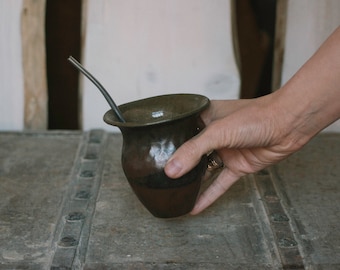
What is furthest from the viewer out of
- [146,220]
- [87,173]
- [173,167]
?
[87,173]

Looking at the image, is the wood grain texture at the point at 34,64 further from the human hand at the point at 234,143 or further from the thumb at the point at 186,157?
the thumb at the point at 186,157

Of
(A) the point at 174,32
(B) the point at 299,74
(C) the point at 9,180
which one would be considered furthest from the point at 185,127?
(A) the point at 174,32

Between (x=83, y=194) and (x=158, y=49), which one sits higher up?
(x=158, y=49)

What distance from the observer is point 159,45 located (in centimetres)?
165

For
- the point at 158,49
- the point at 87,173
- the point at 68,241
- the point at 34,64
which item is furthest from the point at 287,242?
the point at 34,64

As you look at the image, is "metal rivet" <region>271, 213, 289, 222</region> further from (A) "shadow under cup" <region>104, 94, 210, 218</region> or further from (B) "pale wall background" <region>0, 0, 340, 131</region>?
(B) "pale wall background" <region>0, 0, 340, 131</region>

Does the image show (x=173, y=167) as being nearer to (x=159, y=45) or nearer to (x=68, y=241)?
(x=68, y=241)

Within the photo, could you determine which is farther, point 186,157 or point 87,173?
point 87,173

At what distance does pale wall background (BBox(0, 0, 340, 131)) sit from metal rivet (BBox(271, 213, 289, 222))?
511 millimetres

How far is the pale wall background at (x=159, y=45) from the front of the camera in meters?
1.62

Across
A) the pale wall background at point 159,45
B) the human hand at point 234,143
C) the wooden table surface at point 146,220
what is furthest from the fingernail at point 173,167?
the pale wall background at point 159,45

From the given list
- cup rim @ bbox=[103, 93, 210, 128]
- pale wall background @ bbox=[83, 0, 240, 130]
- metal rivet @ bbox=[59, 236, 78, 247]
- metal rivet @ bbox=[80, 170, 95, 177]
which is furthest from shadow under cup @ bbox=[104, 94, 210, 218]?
pale wall background @ bbox=[83, 0, 240, 130]

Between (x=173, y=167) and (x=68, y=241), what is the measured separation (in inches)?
9.1

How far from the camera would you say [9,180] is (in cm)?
139
